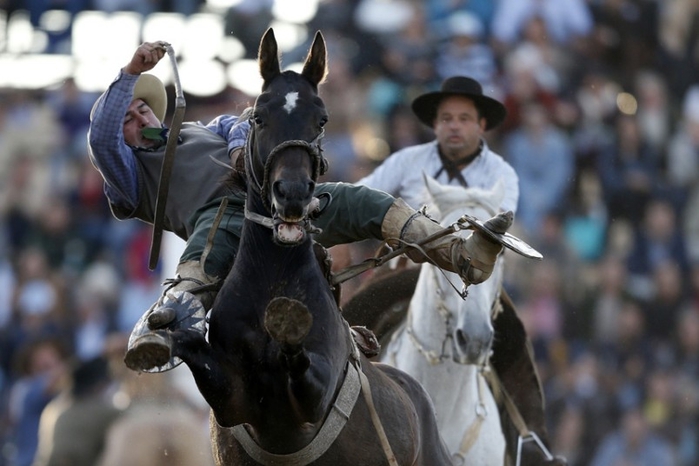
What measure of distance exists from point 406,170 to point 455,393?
148cm

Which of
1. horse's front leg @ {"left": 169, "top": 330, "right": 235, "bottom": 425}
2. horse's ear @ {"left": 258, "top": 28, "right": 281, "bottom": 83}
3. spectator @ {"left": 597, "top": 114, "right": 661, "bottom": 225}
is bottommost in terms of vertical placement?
spectator @ {"left": 597, "top": 114, "right": 661, "bottom": 225}

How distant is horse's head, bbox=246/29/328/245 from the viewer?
5598 mm

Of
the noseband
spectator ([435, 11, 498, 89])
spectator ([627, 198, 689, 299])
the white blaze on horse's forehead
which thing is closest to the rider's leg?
the noseband

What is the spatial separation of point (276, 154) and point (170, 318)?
72 cm

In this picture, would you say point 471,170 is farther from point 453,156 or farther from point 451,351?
point 451,351

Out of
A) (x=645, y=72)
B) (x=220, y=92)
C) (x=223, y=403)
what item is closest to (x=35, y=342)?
(x=220, y=92)

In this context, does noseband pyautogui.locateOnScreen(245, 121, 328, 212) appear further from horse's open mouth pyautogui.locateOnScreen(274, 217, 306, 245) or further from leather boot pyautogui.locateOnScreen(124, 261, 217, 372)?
leather boot pyautogui.locateOnScreen(124, 261, 217, 372)

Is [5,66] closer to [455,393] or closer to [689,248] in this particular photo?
[689,248]

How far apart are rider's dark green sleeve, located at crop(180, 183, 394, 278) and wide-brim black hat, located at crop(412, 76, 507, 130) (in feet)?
9.07

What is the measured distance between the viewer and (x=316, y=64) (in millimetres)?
6020

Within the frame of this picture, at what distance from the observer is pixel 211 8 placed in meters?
16.2

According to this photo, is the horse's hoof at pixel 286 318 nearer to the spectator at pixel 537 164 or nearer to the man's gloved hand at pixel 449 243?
the man's gloved hand at pixel 449 243

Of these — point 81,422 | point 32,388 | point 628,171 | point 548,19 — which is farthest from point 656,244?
point 81,422

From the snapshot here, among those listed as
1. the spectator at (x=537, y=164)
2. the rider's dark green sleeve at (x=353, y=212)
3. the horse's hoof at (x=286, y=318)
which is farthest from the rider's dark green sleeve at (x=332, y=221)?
the spectator at (x=537, y=164)
